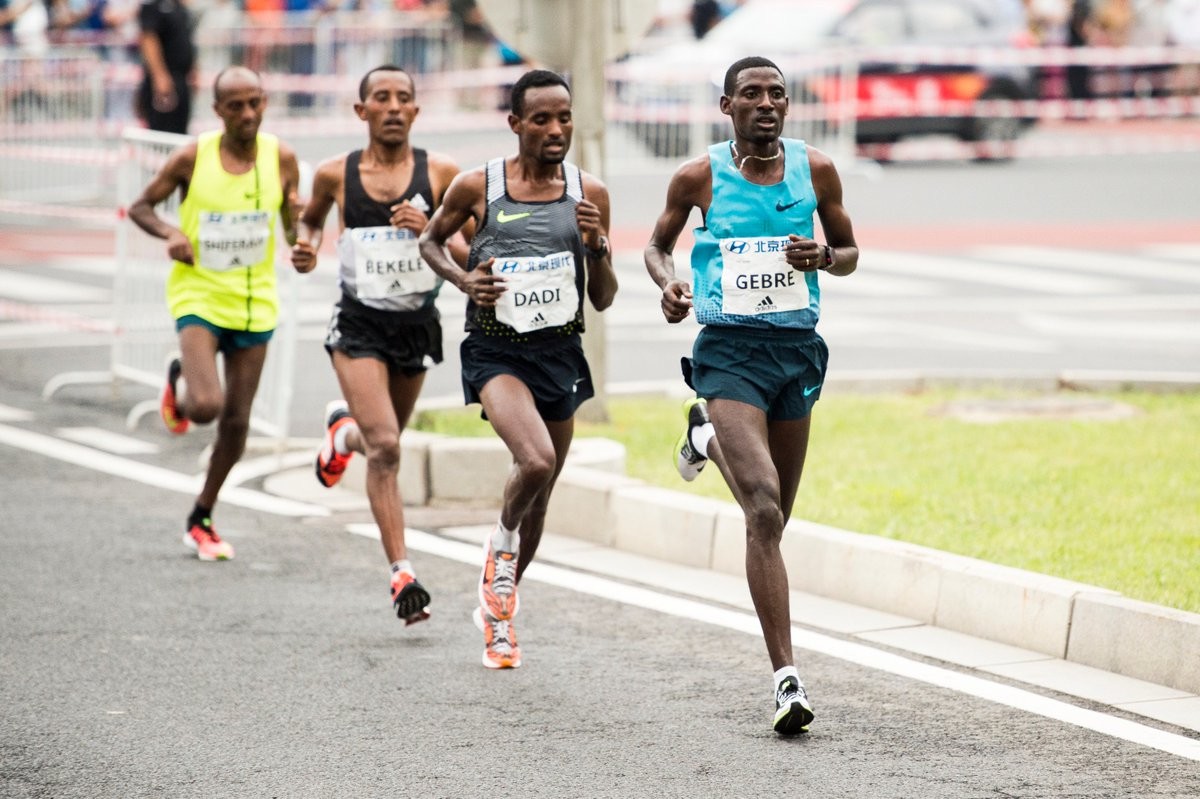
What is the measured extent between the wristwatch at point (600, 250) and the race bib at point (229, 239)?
2214 millimetres

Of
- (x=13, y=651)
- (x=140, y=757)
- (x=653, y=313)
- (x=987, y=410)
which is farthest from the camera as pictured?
(x=653, y=313)

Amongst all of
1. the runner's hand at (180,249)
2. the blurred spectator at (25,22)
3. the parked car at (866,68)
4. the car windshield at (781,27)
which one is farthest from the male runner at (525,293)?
the blurred spectator at (25,22)

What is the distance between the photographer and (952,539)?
846 cm

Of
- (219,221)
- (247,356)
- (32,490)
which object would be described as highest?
(219,221)

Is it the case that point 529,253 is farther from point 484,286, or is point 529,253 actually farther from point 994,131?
point 994,131

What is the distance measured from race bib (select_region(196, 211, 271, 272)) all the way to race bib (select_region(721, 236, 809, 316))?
9.89 feet

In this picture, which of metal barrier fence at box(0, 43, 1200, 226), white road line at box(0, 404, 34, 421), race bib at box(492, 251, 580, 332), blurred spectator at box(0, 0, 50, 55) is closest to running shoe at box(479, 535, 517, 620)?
race bib at box(492, 251, 580, 332)

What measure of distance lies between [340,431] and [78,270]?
34.5 ft

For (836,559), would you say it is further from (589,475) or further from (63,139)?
(63,139)

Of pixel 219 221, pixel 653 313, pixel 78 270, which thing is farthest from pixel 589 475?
pixel 78 270

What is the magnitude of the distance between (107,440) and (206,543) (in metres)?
2.99

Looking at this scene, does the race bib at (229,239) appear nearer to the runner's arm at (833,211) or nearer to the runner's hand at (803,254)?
the runner's arm at (833,211)

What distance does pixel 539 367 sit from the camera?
7.39 meters

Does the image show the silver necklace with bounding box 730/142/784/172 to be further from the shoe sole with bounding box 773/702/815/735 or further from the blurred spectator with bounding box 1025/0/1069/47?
the blurred spectator with bounding box 1025/0/1069/47
